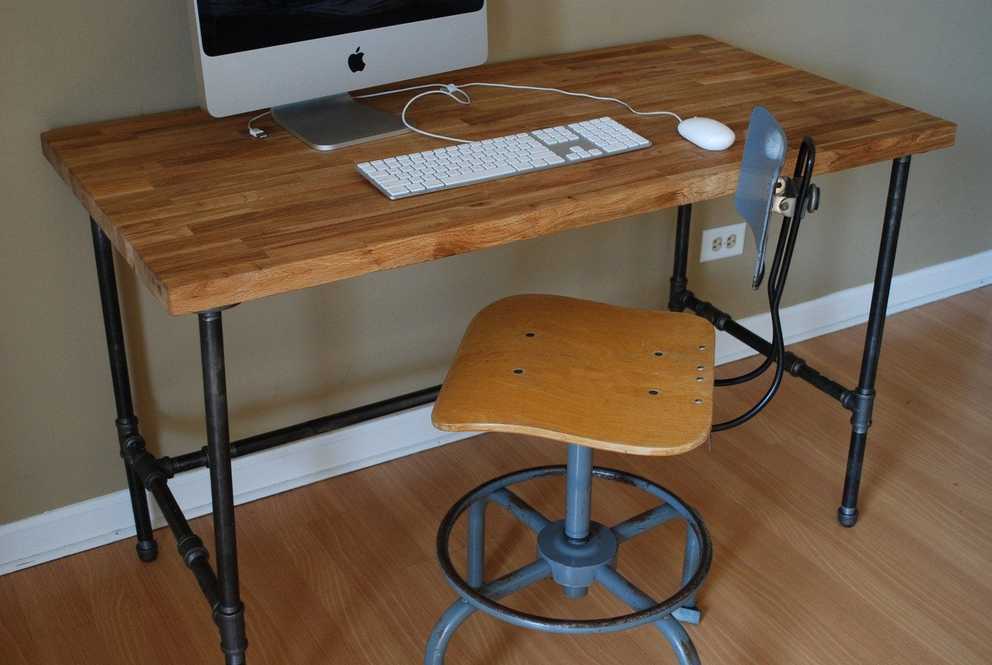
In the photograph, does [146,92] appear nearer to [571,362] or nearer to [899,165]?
[571,362]

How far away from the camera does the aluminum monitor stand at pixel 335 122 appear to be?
167 centimetres

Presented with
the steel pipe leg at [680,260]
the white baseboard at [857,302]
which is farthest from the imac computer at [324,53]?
the white baseboard at [857,302]

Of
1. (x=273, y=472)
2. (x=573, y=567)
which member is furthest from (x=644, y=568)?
(x=273, y=472)

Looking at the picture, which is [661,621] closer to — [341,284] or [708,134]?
[708,134]

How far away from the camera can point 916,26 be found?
2555 mm

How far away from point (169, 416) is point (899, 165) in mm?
1282

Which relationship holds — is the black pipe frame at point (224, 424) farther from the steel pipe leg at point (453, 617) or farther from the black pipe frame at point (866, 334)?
the steel pipe leg at point (453, 617)

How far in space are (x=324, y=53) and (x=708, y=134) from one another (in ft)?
1.83

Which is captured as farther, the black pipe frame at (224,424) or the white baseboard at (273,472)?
the white baseboard at (273,472)

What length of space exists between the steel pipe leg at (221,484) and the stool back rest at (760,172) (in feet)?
2.18

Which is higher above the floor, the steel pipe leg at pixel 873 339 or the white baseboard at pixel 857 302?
the steel pipe leg at pixel 873 339

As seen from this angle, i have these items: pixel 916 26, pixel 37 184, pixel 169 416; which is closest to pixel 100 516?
pixel 169 416

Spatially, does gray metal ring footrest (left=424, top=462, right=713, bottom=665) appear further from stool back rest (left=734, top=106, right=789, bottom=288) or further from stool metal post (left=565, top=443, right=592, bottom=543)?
stool back rest (left=734, top=106, right=789, bottom=288)

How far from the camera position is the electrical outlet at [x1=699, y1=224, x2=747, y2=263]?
2500 millimetres
